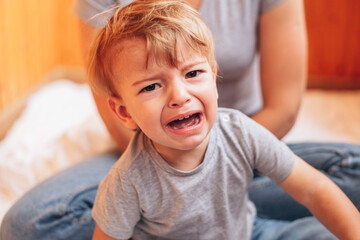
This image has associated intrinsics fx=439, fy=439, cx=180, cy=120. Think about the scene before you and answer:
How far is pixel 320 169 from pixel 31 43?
5.85 ft

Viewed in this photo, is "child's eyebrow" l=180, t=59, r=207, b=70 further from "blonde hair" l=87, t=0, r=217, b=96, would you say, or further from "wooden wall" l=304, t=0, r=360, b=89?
"wooden wall" l=304, t=0, r=360, b=89

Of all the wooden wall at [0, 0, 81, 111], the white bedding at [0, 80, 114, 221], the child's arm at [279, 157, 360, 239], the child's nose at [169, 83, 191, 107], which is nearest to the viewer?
the child's nose at [169, 83, 191, 107]

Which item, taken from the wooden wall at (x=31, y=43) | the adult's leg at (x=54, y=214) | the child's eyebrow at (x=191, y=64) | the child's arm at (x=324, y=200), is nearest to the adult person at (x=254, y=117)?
the adult's leg at (x=54, y=214)

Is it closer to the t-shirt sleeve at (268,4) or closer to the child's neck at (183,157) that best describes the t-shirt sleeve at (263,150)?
the child's neck at (183,157)

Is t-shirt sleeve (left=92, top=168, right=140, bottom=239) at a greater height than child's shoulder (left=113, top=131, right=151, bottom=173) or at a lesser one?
lesser

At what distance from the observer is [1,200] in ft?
4.42

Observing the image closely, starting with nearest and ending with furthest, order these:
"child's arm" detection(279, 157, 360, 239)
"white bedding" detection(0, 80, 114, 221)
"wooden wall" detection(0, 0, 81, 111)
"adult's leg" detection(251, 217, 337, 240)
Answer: "child's arm" detection(279, 157, 360, 239)
"adult's leg" detection(251, 217, 337, 240)
"white bedding" detection(0, 80, 114, 221)
"wooden wall" detection(0, 0, 81, 111)

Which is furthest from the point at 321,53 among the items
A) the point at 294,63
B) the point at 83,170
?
the point at 83,170

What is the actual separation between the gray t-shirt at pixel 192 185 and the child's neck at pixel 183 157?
14mm

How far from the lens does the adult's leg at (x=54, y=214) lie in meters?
0.96

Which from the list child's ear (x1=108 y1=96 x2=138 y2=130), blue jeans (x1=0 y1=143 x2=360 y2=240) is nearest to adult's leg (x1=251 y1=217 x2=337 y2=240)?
blue jeans (x1=0 y1=143 x2=360 y2=240)

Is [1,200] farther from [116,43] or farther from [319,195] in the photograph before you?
[319,195]

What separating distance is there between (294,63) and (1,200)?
96cm

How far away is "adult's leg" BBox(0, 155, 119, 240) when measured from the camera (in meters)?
0.96
